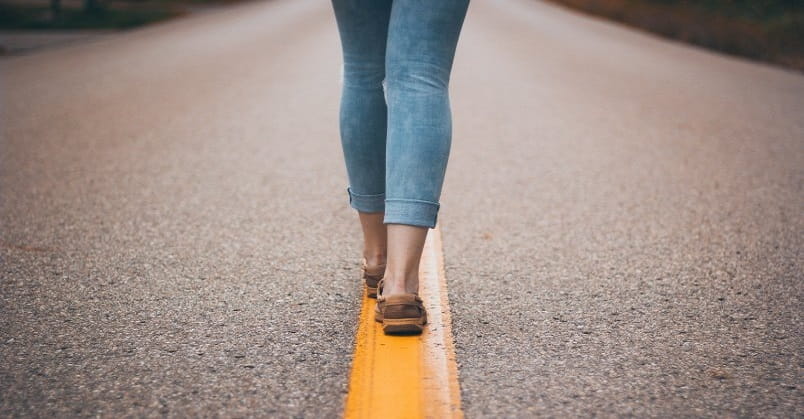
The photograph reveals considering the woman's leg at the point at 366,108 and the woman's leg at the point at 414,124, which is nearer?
the woman's leg at the point at 414,124

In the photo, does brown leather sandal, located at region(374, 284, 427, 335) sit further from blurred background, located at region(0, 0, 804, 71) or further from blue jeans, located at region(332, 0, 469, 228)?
blurred background, located at region(0, 0, 804, 71)

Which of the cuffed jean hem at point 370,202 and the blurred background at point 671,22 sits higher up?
the blurred background at point 671,22

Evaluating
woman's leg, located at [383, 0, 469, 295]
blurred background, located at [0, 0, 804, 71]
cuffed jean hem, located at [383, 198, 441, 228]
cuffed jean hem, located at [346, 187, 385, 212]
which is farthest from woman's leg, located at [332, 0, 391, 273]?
blurred background, located at [0, 0, 804, 71]

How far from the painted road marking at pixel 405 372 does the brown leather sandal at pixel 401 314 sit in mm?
25

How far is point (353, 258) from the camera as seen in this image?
290cm

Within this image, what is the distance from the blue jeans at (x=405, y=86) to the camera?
2.03 meters

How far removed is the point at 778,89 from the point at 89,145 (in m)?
7.02

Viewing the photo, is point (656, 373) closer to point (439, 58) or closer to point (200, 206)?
point (439, 58)

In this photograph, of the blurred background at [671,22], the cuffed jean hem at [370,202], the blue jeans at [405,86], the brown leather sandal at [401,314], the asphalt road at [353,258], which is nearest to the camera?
the asphalt road at [353,258]

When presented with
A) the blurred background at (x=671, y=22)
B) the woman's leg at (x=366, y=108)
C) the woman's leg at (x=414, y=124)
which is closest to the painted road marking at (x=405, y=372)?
the woman's leg at (x=414, y=124)

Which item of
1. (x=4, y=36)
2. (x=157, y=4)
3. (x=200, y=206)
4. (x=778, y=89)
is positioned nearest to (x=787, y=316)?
(x=200, y=206)

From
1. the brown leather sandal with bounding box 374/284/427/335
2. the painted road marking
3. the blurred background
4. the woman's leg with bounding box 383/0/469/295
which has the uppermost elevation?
the blurred background

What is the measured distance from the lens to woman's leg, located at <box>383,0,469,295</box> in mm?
2033

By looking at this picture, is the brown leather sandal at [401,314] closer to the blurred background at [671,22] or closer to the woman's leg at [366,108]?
Result: the woman's leg at [366,108]
